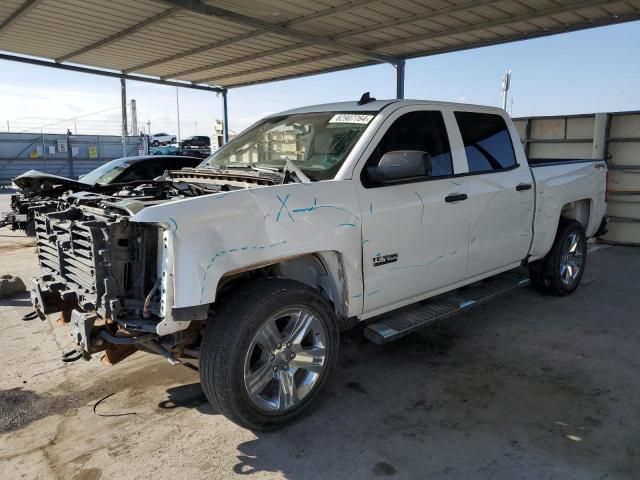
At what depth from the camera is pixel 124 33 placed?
9.02 meters

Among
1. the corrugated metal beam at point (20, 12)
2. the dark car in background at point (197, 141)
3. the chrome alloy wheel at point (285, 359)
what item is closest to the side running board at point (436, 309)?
the chrome alloy wheel at point (285, 359)

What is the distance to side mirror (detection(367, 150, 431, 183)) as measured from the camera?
11.6ft

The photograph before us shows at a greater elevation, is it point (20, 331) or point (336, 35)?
point (336, 35)

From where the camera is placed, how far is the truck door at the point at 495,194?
14.9 feet

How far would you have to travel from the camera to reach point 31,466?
303cm

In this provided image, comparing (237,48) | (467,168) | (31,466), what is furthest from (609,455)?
(237,48)

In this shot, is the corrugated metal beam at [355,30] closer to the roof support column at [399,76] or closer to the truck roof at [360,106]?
the roof support column at [399,76]

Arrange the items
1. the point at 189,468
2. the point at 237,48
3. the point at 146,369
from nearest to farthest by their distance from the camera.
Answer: the point at 189,468
the point at 146,369
the point at 237,48

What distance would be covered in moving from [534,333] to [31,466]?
13.9 feet

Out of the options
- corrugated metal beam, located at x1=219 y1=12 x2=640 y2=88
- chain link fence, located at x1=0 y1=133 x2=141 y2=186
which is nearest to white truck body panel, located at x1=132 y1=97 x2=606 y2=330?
corrugated metal beam, located at x1=219 y1=12 x2=640 y2=88

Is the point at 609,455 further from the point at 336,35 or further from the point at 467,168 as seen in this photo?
the point at 336,35

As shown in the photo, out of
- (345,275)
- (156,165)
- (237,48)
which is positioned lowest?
(345,275)

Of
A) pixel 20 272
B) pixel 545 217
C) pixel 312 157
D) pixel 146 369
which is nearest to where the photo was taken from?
pixel 312 157

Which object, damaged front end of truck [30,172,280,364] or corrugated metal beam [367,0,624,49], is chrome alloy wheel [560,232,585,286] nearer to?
corrugated metal beam [367,0,624,49]
